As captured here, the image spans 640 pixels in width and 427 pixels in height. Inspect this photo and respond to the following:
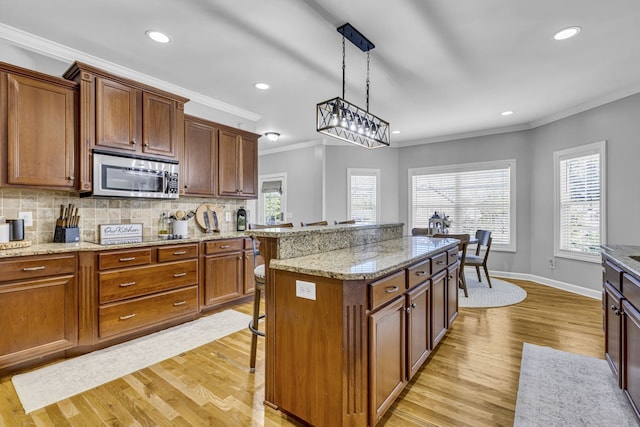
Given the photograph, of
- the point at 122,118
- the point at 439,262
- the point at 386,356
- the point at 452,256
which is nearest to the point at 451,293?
the point at 452,256

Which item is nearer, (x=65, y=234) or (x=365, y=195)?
(x=65, y=234)

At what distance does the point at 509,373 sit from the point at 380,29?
113 inches

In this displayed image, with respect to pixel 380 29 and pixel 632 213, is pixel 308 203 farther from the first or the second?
pixel 632 213

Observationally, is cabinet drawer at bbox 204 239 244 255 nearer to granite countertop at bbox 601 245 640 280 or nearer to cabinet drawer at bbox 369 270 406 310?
cabinet drawer at bbox 369 270 406 310

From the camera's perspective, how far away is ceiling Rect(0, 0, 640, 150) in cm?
229

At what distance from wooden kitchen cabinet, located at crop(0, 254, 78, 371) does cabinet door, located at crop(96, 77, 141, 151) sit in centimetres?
113

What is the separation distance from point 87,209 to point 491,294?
5075 millimetres

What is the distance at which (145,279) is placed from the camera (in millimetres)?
2928

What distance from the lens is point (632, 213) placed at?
3809mm

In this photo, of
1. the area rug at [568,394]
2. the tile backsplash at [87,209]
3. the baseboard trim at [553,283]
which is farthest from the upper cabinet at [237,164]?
the baseboard trim at [553,283]

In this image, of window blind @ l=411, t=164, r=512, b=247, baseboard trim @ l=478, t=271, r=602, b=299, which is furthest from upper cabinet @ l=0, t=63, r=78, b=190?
baseboard trim @ l=478, t=271, r=602, b=299

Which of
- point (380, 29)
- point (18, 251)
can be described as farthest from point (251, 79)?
point (18, 251)

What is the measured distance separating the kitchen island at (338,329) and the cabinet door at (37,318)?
5.93 ft

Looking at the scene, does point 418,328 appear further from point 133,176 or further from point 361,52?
point 133,176
